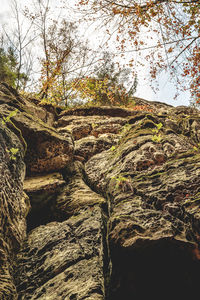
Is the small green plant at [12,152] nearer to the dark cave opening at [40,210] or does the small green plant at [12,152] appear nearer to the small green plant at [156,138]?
the dark cave opening at [40,210]

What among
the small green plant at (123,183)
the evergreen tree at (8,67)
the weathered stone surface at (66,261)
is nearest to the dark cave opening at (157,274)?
the weathered stone surface at (66,261)

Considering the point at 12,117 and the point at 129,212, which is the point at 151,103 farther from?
the point at 129,212

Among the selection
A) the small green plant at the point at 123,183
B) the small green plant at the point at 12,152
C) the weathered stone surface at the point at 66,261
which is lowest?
the weathered stone surface at the point at 66,261

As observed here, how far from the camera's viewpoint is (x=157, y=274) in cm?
296

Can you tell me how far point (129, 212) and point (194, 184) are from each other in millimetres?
1210

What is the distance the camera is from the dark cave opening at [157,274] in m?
2.78

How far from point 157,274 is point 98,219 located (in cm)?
145

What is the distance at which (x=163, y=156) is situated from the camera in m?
4.59

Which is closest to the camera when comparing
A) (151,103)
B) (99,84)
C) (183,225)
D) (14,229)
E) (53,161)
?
(183,225)

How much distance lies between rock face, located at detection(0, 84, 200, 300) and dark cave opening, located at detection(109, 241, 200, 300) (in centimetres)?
1

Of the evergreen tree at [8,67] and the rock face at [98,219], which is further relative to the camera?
the evergreen tree at [8,67]

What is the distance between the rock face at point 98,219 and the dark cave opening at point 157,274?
0.04 ft

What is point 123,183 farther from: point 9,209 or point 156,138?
point 9,209

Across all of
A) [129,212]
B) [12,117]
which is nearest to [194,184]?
[129,212]
